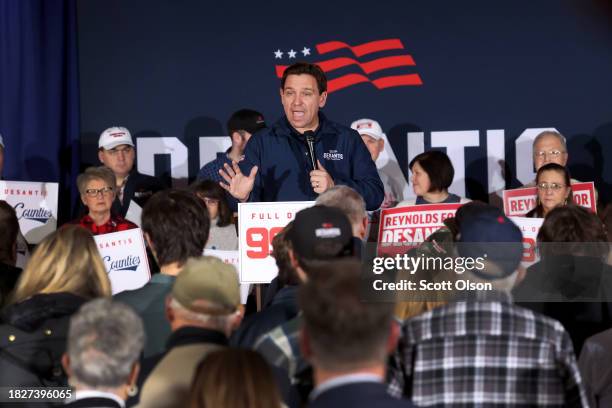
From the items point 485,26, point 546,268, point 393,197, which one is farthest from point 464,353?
point 485,26

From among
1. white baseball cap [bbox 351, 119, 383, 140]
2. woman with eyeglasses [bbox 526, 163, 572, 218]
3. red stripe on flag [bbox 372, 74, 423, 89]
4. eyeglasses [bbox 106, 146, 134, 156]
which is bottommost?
woman with eyeglasses [bbox 526, 163, 572, 218]

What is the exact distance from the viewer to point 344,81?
8.06 metres

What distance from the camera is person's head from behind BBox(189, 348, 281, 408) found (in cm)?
214

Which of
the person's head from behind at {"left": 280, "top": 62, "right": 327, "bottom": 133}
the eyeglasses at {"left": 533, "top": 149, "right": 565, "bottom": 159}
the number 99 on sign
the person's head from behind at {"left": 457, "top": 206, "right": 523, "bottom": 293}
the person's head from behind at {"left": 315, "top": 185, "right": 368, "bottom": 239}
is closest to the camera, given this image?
the person's head from behind at {"left": 457, "top": 206, "right": 523, "bottom": 293}

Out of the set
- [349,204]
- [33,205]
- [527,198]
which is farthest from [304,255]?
[33,205]

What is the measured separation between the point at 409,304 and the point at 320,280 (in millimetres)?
1002

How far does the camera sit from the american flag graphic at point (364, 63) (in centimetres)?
802

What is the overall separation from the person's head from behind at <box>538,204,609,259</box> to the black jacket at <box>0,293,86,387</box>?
1.95 metres

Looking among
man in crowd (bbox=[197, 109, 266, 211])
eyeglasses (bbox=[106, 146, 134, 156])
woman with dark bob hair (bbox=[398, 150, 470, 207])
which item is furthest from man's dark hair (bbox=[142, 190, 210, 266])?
eyeglasses (bbox=[106, 146, 134, 156])

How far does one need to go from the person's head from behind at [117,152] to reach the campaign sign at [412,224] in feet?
7.91

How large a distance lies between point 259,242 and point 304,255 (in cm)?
145

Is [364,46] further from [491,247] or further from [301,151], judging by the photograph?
[491,247]

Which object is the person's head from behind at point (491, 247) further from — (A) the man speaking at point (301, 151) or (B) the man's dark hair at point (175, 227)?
(A) the man speaking at point (301, 151)

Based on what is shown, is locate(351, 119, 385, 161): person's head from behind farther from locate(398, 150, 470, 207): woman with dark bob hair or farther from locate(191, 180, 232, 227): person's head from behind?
locate(191, 180, 232, 227): person's head from behind
